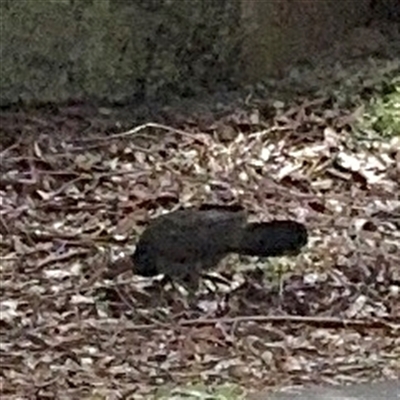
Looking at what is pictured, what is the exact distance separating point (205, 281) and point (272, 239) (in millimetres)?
226

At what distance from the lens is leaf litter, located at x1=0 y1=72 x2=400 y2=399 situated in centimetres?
282

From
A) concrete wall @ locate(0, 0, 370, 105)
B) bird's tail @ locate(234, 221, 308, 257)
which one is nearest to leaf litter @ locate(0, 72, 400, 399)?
bird's tail @ locate(234, 221, 308, 257)

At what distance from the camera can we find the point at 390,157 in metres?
3.88

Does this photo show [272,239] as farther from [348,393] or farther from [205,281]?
[348,393]

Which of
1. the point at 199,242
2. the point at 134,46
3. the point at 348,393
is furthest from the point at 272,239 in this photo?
the point at 134,46

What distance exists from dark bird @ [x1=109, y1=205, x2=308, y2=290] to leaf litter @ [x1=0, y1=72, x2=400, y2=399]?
4 centimetres

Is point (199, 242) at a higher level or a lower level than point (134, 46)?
lower

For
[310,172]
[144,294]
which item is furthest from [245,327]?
[310,172]

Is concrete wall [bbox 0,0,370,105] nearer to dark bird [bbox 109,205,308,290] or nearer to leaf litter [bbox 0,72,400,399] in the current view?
leaf litter [bbox 0,72,400,399]

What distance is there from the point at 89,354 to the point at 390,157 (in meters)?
1.28

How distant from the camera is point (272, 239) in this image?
11.0ft

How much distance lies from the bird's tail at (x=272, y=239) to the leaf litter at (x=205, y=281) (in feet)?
0.12

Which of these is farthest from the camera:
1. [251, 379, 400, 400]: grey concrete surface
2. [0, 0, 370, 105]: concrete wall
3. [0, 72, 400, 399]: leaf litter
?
[0, 0, 370, 105]: concrete wall

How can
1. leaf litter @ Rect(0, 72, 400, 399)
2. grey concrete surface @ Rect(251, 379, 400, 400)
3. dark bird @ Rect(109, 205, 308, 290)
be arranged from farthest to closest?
dark bird @ Rect(109, 205, 308, 290)
leaf litter @ Rect(0, 72, 400, 399)
grey concrete surface @ Rect(251, 379, 400, 400)
